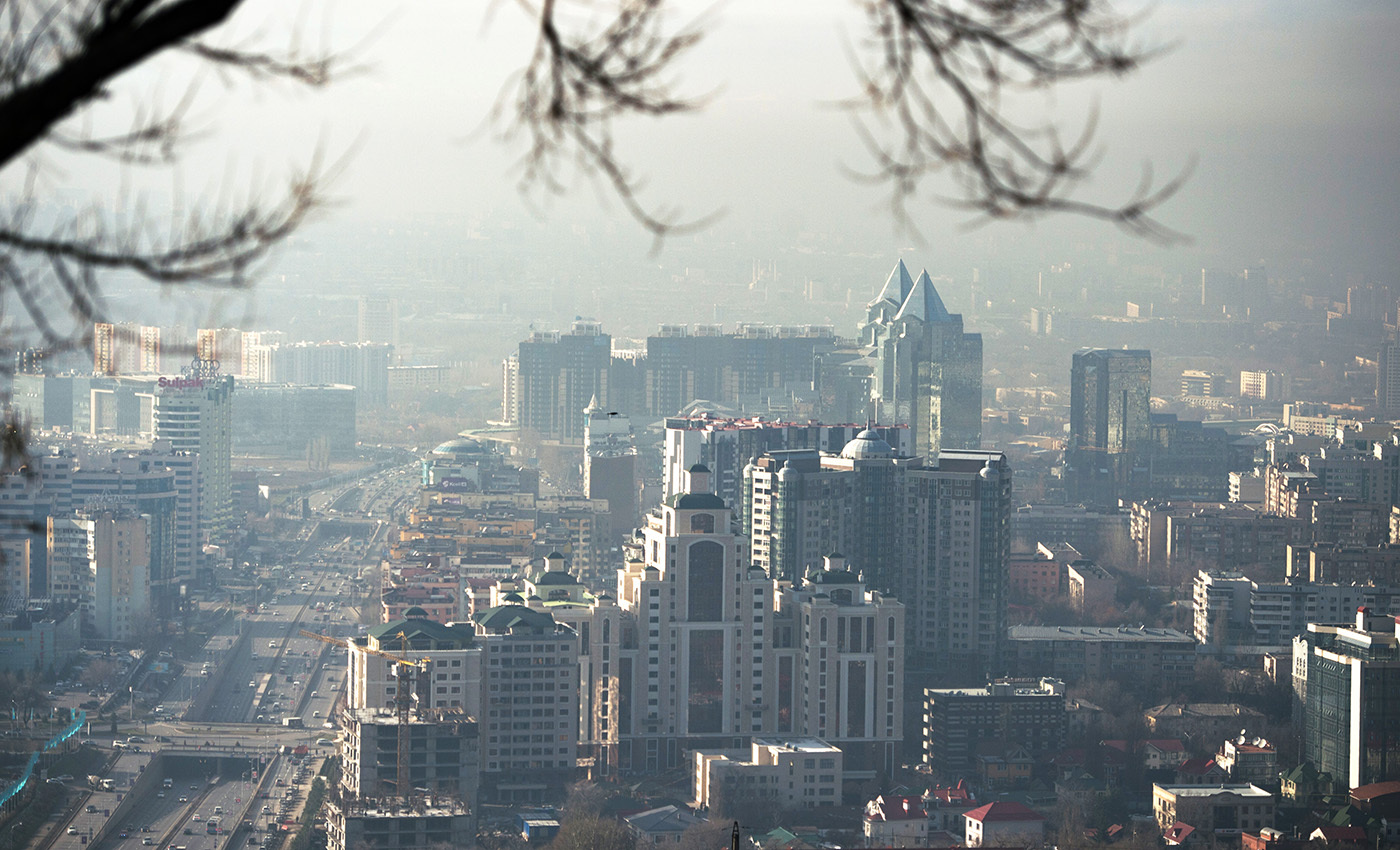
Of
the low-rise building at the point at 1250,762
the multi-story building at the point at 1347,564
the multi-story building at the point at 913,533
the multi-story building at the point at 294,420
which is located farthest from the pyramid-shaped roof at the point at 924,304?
the low-rise building at the point at 1250,762

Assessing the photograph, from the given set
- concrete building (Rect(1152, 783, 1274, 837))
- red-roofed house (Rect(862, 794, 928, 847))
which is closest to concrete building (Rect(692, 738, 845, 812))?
red-roofed house (Rect(862, 794, 928, 847))

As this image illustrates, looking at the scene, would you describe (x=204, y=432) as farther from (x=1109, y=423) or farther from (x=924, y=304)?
(x=1109, y=423)

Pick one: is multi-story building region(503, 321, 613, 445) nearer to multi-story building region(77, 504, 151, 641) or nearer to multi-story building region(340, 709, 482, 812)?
multi-story building region(77, 504, 151, 641)

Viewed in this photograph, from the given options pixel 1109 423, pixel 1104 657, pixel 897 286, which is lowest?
pixel 1104 657

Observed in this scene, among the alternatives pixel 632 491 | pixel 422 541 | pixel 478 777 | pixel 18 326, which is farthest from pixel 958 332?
pixel 18 326

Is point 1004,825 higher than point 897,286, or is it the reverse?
point 897,286

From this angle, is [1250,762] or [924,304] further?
[924,304]

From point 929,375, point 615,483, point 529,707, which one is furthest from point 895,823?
point 929,375

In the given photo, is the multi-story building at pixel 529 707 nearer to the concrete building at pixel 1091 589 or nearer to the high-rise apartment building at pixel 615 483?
the concrete building at pixel 1091 589
